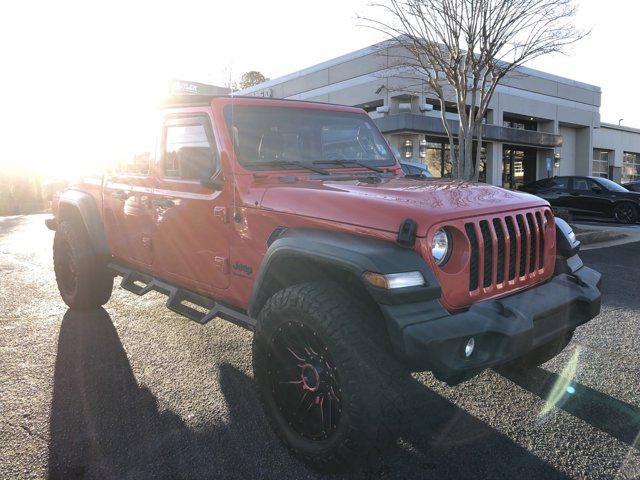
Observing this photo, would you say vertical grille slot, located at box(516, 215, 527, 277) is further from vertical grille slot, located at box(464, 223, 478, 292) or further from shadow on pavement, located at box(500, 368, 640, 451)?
shadow on pavement, located at box(500, 368, 640, 451)

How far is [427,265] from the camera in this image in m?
2.33

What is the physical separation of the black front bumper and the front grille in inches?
5.2

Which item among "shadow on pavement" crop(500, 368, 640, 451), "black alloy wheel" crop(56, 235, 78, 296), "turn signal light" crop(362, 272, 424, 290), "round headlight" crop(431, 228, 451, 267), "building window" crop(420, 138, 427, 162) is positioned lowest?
"shadow on pavement" crop(500, 368, 640, 451)

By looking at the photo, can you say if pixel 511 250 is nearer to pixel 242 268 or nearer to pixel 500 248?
pixel 500 248

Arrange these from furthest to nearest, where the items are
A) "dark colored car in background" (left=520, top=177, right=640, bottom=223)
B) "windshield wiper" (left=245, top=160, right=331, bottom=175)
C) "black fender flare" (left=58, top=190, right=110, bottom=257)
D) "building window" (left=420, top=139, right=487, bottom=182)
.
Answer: "building window" (left=420, top=139, right=487, bottom=182) → "dark colored car in background" (left=520, top=177, right=640, bottom=223) → "black fender flare" (left=58, top=190, right=110, bottom=257) → "windshield wiper" (left=245, top=160, right=331, bottom=175)

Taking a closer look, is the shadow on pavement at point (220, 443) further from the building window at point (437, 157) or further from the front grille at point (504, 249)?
the building window at point (437, 157)

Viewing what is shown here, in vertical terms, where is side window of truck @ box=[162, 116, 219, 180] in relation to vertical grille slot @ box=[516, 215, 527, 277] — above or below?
above

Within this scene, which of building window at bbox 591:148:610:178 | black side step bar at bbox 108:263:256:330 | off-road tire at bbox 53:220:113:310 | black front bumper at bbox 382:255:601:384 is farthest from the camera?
building window at bbox 591:148:610:178

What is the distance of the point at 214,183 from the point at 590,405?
9.00ft

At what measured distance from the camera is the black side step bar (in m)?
3.17

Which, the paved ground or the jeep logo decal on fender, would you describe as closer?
the paved ground

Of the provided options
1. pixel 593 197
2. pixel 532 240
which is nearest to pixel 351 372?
pixel 532 240

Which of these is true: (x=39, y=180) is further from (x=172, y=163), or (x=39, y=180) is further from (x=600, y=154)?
(x=600, y=154)

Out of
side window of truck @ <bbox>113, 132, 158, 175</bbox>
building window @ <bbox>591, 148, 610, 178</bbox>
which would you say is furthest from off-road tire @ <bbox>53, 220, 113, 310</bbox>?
building window @ <bbox>591, 148, 610, 178</bbox>
